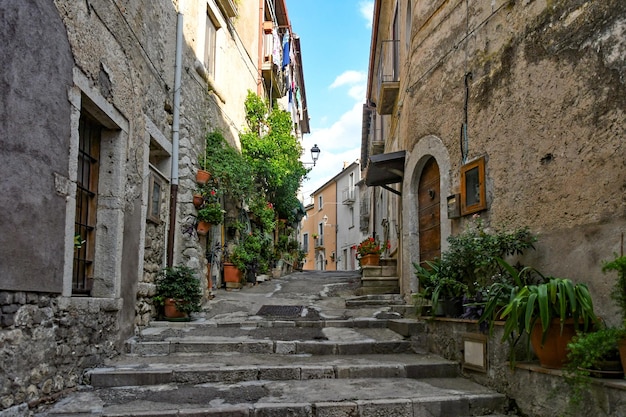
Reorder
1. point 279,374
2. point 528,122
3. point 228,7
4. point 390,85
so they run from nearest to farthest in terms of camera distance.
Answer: point 279,374 → point 528,122 → point 390,85 → point 228,7

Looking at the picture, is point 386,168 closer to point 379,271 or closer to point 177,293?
point 379,271

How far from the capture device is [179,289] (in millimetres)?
6438

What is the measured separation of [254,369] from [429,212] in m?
3.79

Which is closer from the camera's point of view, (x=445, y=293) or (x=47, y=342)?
(x=47, y=342)

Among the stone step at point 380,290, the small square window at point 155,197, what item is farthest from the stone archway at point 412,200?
the small square window at point 155,197

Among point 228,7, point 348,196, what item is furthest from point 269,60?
point 348,196

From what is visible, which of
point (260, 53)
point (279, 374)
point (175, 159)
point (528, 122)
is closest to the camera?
point (279, 374)

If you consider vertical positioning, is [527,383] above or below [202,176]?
below

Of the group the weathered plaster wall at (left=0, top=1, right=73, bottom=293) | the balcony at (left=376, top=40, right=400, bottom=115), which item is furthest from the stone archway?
the weathered plaster wall at (left=0, top=1, right=73, bottom=293)

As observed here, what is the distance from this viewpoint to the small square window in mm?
6445

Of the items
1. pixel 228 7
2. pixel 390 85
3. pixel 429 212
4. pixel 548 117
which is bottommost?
pixel 429 212

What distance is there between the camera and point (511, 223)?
5.10m

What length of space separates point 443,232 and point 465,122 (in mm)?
1460

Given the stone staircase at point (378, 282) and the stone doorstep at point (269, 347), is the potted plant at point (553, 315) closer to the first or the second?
the stone doorstep at point (269, 347)
